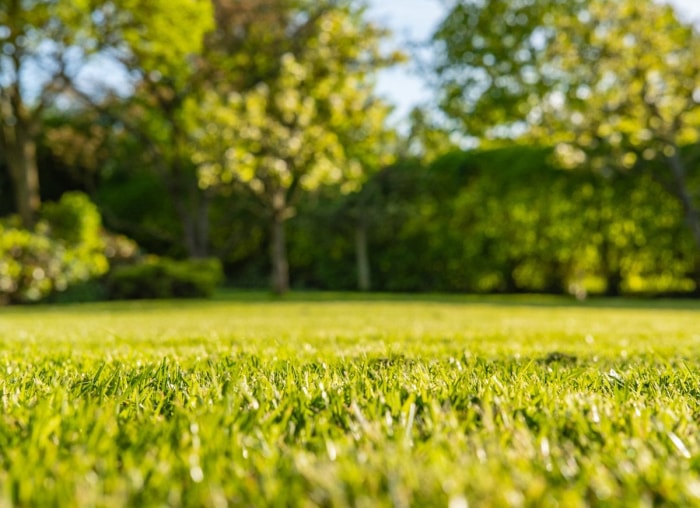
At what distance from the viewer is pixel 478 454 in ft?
3.75

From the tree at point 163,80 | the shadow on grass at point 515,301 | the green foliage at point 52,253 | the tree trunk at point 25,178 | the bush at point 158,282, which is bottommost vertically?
the shadow on grass at point 515,301

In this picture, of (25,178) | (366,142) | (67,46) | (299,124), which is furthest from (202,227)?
(366,142)

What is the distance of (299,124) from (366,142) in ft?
6.03

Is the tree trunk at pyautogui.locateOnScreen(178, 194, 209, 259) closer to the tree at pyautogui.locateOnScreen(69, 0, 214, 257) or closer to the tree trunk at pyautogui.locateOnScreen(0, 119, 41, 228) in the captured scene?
the tree at pyautogui.locateOnScreen(69, 0, 214, 257)

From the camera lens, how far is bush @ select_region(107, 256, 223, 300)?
1430cm

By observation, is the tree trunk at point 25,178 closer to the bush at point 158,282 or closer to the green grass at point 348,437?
the bush at point 158,282

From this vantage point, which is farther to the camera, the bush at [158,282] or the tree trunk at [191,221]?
the tree trunk at [191,221]

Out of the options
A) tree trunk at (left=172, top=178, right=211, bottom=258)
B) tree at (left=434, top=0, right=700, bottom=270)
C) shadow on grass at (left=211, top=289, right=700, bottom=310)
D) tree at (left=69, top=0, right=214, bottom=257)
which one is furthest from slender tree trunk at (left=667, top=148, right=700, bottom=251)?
tree trunk at (left=172, top=178, right=211, bottom=258)

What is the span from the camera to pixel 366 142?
49.0ft

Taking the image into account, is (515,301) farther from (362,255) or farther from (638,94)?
(638,94)

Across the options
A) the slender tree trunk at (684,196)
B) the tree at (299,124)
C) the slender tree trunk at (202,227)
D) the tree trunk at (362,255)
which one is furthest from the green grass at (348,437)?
the tree trunk at (362,255)

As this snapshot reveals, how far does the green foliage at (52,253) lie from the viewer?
1225cm

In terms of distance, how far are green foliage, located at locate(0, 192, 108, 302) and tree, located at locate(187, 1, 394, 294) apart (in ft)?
10.1

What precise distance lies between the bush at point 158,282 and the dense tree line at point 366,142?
4.6 inches
